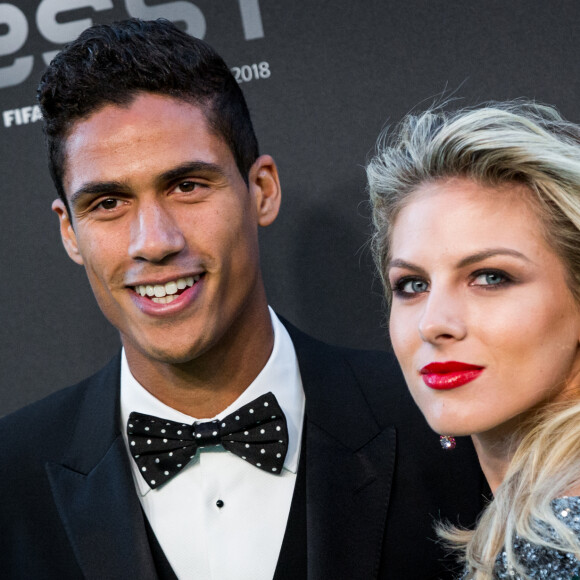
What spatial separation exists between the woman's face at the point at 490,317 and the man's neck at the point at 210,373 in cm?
62

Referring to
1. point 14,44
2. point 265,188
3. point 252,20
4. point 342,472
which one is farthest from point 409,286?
point 14,44

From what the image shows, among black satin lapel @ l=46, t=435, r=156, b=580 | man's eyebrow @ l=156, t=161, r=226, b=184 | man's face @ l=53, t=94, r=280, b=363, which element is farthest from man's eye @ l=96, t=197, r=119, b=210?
black satin lapel @ l=46, t=435, r=156, b=580

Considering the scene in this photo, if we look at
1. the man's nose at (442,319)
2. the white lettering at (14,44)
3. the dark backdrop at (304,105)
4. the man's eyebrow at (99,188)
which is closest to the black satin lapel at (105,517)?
the man's eyebrow at (99,188)

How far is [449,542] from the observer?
2486 millimetres

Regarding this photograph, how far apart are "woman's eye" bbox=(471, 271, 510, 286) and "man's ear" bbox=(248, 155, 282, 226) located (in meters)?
0.78

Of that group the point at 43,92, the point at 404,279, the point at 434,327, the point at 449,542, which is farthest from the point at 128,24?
the point at 449,542

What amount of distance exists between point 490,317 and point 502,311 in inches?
1.0

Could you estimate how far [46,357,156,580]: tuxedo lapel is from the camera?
2.46 metres

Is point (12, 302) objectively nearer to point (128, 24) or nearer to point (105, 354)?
point (105, 354)

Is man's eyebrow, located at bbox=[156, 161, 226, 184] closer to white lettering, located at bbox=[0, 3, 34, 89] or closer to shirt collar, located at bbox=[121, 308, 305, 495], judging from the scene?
shirt collar, located at bbox=[121, 308, 305, 495]

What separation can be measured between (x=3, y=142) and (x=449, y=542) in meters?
1.82

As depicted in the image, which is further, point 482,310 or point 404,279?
point 404,279

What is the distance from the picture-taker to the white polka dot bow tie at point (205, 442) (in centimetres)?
256

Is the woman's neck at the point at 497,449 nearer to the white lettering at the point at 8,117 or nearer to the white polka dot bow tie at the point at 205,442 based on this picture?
the white polka dot bow tie at the point at 205,442
